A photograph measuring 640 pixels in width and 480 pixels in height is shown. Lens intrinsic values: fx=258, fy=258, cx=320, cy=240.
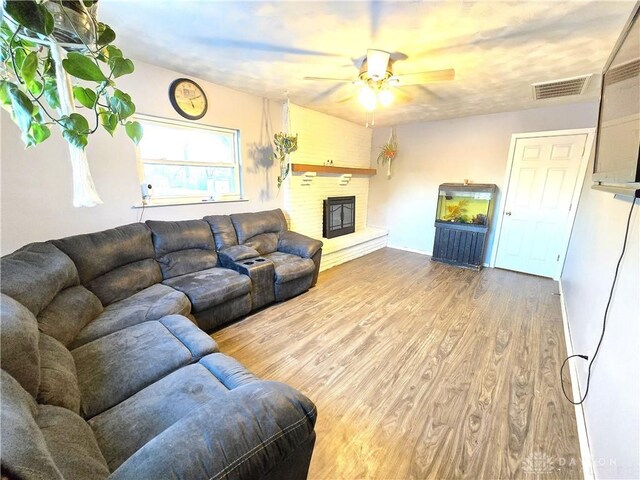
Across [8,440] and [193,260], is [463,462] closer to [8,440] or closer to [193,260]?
[8,440]

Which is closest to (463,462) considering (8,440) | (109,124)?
(8,440)

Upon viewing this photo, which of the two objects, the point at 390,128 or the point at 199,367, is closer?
the point at 199,367

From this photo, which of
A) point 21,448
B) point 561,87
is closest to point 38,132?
point 21,448

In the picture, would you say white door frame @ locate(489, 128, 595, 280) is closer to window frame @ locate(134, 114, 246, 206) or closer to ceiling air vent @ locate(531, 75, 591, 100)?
ceiling air vent @ locate(531, 75, 591, 100)

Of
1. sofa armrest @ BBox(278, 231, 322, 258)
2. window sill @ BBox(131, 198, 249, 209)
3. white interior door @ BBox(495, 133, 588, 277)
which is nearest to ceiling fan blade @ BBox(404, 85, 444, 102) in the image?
white interior door @ BBox(495, 133, 588, 277)

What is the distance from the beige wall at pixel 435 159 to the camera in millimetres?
3637

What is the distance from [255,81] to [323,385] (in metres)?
3.04

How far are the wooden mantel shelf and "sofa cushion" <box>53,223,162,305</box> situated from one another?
2128 mm

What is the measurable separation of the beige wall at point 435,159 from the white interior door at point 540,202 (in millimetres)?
184

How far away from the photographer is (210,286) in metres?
2.29

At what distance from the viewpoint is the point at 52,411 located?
903 mm

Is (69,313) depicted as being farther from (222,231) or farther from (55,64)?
(222,231)

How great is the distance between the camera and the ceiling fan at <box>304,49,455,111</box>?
196 centimetres

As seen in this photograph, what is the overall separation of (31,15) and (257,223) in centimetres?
275
